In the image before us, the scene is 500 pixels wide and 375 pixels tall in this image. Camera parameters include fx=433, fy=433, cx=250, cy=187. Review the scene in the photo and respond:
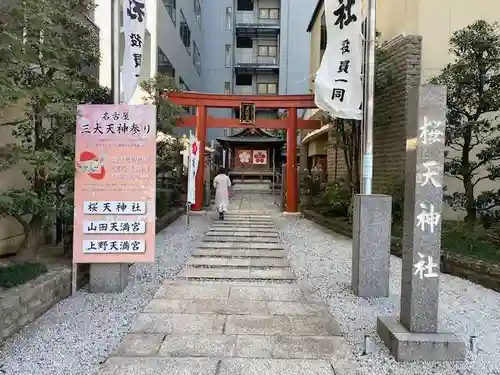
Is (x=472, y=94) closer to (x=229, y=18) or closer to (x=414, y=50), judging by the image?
(x=414, y=50)

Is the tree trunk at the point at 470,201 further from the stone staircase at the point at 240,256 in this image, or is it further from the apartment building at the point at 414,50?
the stone staircase at the point at 240,256

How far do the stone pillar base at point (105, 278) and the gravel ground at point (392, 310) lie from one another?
2722mm

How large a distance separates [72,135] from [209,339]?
3.85 metres

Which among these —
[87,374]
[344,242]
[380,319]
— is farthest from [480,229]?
[87,374]

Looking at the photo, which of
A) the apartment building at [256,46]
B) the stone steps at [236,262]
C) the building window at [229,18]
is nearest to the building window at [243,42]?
the apartment building at [256,46]

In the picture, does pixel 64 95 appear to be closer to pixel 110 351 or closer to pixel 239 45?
pixel 110 351

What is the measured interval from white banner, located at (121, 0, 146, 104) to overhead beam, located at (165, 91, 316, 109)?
7.76 meters

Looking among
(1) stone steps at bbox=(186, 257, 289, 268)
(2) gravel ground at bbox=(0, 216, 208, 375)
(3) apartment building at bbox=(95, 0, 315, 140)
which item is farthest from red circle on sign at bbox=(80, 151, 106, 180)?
(3) apartment building at bbox=(95, 0, 315, 140)

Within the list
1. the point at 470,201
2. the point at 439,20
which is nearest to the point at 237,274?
the point at 470,201

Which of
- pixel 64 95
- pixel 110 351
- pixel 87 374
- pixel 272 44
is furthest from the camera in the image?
pixel 272 44

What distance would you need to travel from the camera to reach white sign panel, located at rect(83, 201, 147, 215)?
5715 mm

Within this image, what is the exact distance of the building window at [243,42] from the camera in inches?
1369

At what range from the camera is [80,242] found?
18.7 feet

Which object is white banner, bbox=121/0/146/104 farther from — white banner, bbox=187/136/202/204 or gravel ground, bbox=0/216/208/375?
white banner, bbox=187/136/202/204
